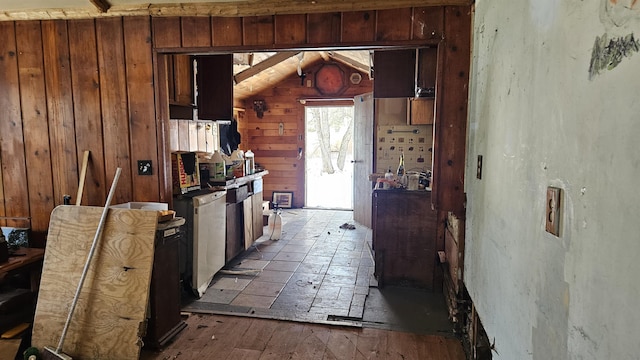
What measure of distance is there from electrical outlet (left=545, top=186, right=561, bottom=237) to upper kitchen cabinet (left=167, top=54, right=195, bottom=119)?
9.50 ft

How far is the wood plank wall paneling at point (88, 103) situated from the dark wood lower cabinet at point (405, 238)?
2.17 metres

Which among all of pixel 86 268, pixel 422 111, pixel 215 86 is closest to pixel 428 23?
pixel 215 86

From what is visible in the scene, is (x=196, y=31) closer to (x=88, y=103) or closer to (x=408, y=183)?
(x=88, y=103)

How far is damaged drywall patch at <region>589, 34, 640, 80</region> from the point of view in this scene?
2.12 ft

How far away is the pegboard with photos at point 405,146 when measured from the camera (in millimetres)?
4746

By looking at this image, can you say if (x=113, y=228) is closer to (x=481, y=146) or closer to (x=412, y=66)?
(x=481, y=146)

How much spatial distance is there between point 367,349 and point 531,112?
1.79 metres

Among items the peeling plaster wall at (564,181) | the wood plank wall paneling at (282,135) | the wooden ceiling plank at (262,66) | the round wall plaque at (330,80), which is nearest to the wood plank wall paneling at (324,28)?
the peeling plaster wall at (564,181)

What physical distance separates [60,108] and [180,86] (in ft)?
3.13

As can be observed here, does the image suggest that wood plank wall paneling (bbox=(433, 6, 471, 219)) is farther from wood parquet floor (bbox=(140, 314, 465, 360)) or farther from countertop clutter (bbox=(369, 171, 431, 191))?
countertop clutter (bbox=(369, 171, 431, 191))

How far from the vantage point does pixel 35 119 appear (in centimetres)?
264

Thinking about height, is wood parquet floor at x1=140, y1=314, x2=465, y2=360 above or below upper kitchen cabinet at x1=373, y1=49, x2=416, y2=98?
below

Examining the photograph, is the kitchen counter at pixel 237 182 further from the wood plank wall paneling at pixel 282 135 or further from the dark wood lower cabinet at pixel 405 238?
the wood plank wall paneling at pixel 282 135

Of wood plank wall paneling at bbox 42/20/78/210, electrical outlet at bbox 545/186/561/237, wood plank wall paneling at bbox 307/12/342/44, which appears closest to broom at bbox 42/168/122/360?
wood plank wall paneling at bbox 42/20/78/210
